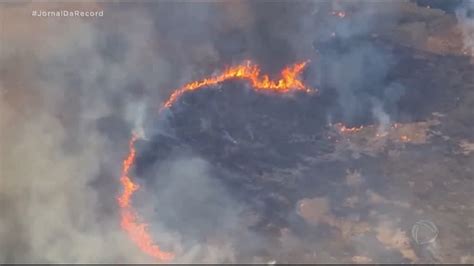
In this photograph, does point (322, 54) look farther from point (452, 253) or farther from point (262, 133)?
point (452, 253)

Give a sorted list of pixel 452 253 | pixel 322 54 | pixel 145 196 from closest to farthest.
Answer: pixel 452 253
pixel 145 196
pixel 322 54

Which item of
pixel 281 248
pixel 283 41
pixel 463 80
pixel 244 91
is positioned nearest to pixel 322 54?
pixel 283 41

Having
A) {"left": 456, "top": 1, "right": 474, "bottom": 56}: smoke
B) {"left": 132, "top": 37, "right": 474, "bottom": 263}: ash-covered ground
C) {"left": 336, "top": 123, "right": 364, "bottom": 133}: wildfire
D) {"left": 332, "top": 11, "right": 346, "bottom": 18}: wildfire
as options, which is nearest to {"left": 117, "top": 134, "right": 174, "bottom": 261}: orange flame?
{"left": 132, "top": 37, "right": 474, "bottom": 263}: ash-covered ground

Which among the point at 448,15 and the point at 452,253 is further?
the point at 448,15

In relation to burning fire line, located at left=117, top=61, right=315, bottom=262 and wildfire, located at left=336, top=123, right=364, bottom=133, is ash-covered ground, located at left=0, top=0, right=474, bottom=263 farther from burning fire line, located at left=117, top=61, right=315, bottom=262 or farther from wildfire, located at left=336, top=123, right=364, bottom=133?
burning fire line, located at left=117, top=61, right=315, bottom=262
